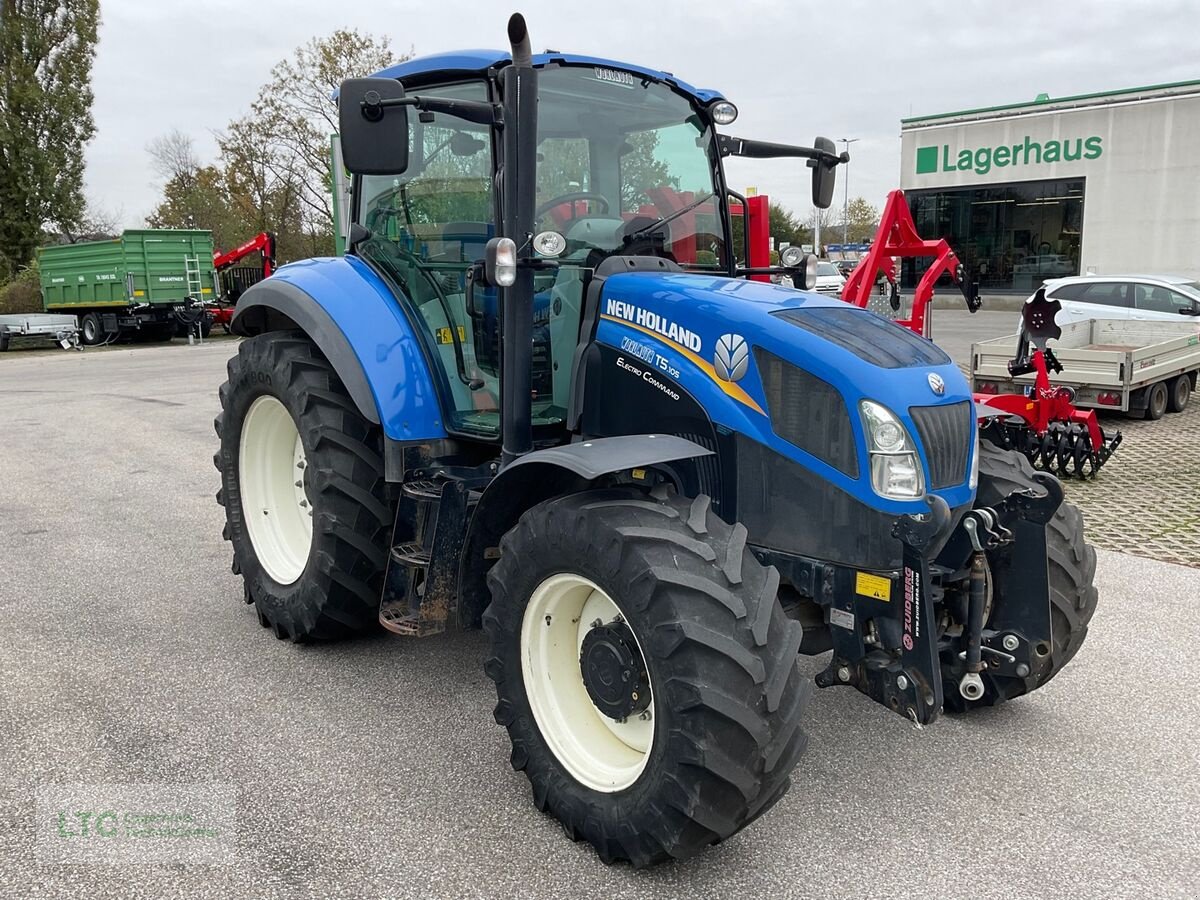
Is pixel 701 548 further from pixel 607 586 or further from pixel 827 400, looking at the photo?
pixel 827 400

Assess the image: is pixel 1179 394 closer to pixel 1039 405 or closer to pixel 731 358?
pixel 1039 405

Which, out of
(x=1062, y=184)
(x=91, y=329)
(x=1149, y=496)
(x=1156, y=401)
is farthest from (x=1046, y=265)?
(x=91, y=329)

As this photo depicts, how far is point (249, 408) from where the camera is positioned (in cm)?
445

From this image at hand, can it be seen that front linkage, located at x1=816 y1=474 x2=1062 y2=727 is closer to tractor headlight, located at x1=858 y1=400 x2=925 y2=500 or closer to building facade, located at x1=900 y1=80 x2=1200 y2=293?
tractor headlight, located at x1=858 y1=400 x2=925 y2=500

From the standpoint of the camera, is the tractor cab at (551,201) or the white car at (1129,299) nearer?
the tractor cab at (551,201)

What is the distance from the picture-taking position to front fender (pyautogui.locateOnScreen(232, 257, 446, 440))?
3.65 m

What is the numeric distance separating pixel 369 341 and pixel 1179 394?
10.6 meters

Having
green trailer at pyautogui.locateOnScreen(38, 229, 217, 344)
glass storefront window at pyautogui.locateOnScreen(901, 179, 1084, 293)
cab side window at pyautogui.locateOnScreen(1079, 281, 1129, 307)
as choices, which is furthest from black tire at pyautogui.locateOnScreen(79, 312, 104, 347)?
glass storefront window at pyautogui.locateOnScreen(901, 179, 1084, 293)

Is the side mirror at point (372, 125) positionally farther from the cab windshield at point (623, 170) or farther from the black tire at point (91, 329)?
the black tire at point (91, 329)

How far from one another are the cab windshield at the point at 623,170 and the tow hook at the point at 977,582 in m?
1.43

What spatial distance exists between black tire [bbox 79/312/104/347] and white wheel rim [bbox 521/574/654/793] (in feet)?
72.5

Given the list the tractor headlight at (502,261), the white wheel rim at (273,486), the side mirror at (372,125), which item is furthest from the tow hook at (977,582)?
the white wheel rim at (273,486)

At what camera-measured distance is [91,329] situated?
22094mm

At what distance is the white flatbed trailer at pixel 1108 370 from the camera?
9.88 meters
